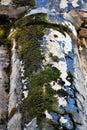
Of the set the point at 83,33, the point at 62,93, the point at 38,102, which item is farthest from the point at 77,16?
the point at 38,102

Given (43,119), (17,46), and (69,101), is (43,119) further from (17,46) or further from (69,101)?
(17,46)

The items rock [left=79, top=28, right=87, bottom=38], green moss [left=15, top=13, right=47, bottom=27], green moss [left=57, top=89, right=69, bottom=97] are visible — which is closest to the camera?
green moss [left=57, top=89, right=69, bottom=97]

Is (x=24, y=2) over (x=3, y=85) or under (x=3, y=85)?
over

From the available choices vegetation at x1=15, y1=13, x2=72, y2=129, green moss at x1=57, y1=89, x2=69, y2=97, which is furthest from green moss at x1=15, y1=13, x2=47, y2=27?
green moss at x1=57, y1=89, x2=69, y2=97

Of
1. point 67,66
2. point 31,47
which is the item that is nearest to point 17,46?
point 31,47

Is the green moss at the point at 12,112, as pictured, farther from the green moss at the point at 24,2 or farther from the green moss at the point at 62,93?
the green moss at the point at 24,2

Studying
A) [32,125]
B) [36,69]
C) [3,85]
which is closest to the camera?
[32,125]

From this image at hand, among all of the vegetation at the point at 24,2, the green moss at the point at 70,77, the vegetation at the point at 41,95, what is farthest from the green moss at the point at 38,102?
the vegetation at the point at 24,2

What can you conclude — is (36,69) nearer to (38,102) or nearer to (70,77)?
(70,77)

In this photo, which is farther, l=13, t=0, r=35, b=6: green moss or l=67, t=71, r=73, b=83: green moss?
l=13, t=0, r=35, b=6: green moss

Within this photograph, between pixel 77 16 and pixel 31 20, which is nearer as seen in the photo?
pixel 31 20

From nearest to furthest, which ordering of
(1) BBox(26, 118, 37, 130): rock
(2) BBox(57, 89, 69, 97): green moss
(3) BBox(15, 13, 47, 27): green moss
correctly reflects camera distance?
1. (1) BBox(26, 118, 37, 130): rock
2. (2) BBox(57, 89, 69, 97): green moss
3. (3) BBox(15, 13, 47, 27): green moss

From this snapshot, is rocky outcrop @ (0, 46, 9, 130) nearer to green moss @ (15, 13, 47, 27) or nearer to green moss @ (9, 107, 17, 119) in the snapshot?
green moss @ (9, 107, 17, 119)

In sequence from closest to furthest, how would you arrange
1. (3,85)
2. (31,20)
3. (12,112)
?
(12,112), (3,85), (31,20)
